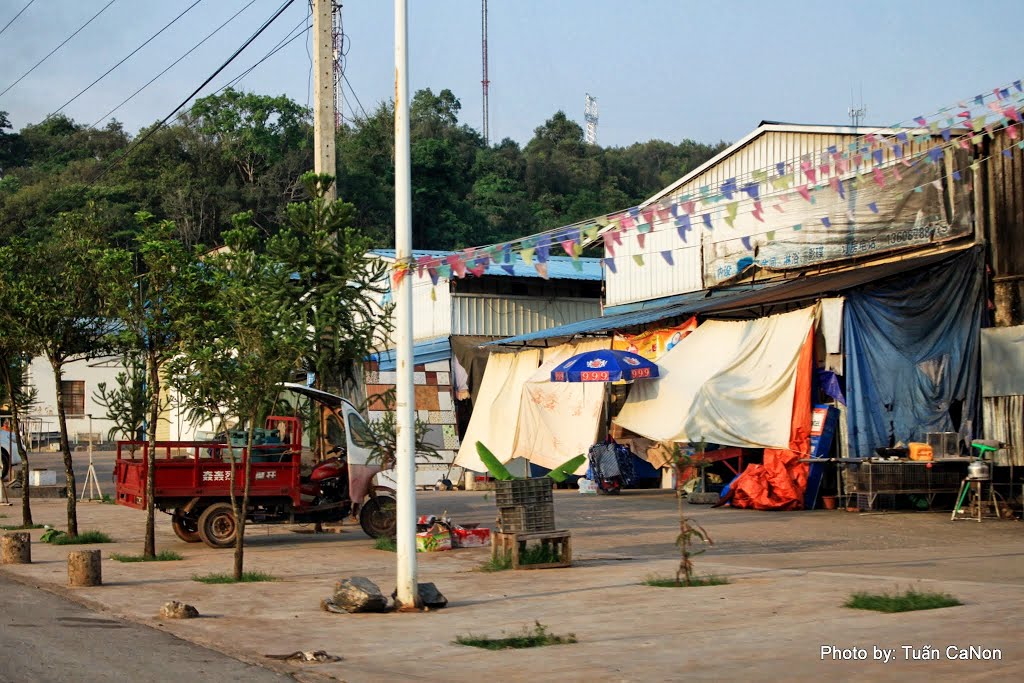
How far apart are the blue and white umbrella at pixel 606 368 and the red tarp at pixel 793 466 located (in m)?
3.43

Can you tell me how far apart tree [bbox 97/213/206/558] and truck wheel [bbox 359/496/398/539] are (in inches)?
127

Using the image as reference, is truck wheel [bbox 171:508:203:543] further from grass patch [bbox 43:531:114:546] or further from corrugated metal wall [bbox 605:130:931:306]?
corrugated metal wall [bbox 605:130:931:306]

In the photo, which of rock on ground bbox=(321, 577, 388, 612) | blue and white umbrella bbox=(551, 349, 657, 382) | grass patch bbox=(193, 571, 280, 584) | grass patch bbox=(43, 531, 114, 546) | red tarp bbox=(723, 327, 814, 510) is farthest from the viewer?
blue and white umbrella bbox=(551, 349, 657, 382)

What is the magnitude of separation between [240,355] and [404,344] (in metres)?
2.92

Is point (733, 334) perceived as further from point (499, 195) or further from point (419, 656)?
point (499, 195)

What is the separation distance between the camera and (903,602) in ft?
29.5

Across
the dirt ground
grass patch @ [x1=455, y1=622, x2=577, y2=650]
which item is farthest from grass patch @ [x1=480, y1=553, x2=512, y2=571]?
grass patch @ [x1=455, y1=622, x2=577, y2=650]

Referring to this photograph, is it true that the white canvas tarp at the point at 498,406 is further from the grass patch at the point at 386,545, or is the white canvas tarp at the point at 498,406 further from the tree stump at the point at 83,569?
the tree stump at the point at 83,569

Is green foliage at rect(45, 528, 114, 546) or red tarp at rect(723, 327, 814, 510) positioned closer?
green foliage at rect(45, 528, 114, 546)

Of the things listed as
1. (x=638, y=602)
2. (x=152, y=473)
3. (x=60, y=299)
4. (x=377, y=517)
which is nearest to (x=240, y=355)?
(x=152, y=473)

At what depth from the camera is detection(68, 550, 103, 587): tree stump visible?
12.3 m

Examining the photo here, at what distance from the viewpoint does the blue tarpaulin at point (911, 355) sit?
18625 millimetres

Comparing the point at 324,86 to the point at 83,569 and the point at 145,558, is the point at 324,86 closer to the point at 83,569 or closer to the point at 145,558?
the point at 145,558

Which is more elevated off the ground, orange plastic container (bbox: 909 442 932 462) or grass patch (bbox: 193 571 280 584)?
orange plastic container (bbox: 909 442 932 462)
